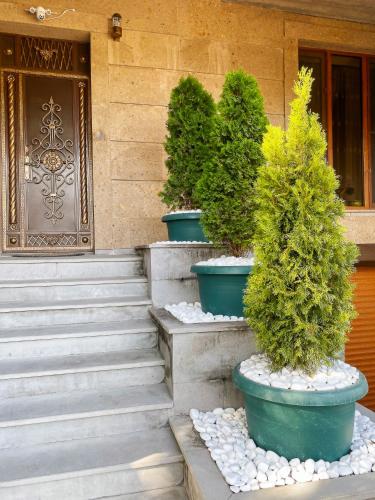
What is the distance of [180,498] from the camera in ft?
5.82

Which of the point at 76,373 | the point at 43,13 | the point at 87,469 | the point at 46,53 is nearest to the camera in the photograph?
the point at 87,469

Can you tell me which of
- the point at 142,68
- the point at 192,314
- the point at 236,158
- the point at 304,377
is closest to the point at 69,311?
the point at 192,314

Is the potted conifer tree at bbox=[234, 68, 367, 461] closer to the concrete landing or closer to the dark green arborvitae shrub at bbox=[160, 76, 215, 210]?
the concrete landing

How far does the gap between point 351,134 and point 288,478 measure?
5.00m

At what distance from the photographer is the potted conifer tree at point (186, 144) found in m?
3.45

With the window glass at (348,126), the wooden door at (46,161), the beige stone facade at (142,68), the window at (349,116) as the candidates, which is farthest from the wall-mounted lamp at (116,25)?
the window glass at (348,126)

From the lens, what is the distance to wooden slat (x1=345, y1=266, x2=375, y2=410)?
4.89 m

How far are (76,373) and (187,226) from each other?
150 cm

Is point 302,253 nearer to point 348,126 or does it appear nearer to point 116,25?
point 116,25

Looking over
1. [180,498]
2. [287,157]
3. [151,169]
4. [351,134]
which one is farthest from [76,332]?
[351,134]

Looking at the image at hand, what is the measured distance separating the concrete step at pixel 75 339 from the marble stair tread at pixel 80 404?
317 millimetres

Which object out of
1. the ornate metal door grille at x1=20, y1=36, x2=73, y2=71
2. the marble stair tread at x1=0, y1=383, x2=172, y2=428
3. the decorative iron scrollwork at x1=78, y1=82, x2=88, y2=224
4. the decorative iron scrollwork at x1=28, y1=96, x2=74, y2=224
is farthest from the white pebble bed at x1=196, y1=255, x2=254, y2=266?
the ornate metal door grille at x1=20, y1=36, x2=73, y2=71

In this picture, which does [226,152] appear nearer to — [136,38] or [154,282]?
[154,282]

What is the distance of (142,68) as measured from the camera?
4469 millimetres
